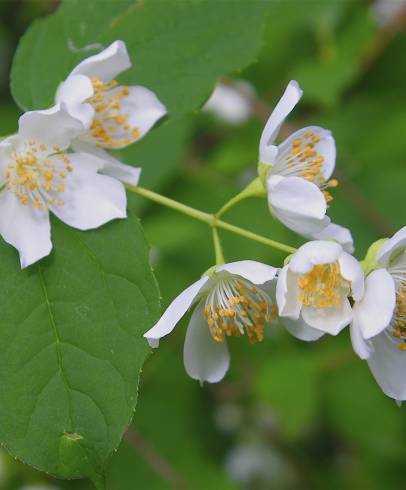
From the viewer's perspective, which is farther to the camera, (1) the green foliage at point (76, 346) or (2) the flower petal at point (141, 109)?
(2) the flower petal at point (141, 109)

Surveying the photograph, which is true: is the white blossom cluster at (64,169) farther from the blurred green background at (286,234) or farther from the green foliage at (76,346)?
the blurred green background at (286,234)

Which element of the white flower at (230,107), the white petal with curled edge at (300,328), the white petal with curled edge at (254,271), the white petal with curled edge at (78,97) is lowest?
the white flower at (230,107)

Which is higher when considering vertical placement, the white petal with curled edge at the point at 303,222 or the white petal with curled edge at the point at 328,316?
the white petal with curled edge at the point at 303,222

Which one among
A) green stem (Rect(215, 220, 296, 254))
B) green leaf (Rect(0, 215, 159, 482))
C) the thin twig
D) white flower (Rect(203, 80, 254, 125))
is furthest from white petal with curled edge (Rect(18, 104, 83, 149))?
white flower (Rect(203, 80, 254, 125))

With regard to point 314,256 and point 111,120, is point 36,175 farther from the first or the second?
point 314,256

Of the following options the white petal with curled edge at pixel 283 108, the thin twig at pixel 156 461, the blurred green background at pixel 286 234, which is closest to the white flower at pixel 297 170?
the white petal with curled edge at pixel 283 108

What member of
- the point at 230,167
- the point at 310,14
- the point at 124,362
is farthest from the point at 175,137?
the point at 124,362

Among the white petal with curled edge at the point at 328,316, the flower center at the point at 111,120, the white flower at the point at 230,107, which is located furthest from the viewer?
the white flower at the point at 230,107

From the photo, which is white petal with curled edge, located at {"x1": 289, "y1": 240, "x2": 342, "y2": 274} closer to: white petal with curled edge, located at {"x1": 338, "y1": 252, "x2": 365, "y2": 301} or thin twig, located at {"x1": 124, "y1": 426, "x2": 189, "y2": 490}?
white petal with curled edge, located at {"x1": 338, "y1": 252, "x2": 365, "y2": 301}
